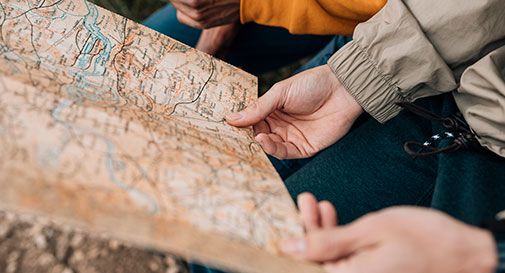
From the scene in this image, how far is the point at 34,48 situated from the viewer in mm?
801

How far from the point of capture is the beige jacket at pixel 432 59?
33.2 inches

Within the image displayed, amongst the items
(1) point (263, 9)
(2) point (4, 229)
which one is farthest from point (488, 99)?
(2) point (4, 229)

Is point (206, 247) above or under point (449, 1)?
under

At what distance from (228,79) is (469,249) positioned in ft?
1.60

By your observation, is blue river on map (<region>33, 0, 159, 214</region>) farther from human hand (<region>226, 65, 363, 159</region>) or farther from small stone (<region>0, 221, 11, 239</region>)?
small stone (<region>0, 221, 11, 239</region>)

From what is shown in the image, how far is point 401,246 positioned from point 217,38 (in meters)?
0.90

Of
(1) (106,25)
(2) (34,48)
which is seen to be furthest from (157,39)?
(2) (34,48)

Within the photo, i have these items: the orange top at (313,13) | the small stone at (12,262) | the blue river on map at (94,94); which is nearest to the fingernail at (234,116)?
the blue river on map at (94,94)

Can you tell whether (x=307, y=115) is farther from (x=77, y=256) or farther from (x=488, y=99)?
(x=77, y=256)

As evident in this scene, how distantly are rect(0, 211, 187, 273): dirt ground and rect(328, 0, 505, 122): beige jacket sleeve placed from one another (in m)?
0.59

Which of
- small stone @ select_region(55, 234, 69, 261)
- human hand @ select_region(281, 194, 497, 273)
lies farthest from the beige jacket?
small stone @ select_region(55, 234, 69, 261)

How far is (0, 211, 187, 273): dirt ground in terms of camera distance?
46.5 inches

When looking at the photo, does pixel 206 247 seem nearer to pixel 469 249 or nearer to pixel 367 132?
pixel 469 249

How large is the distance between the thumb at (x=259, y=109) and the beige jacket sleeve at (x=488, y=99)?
29cm
